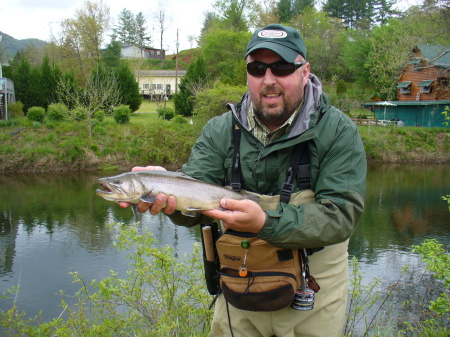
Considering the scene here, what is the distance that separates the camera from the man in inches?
93.5

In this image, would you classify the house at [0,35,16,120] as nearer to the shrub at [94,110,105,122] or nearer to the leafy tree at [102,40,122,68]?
the shrub at [94,110,105,122]

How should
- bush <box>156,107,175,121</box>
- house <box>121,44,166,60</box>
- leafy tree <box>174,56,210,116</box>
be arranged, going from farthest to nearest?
house <box>121,44,166,60</box>
leafy tree <box>174,56,210,116</box>
bush <box>156,107,175,121</box>

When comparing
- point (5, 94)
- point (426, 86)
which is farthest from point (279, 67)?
point (426, 86)

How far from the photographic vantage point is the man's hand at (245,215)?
7.43ft

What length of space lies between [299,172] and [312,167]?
83 mm

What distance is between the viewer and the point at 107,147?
27000mm

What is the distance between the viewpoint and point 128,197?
9.07 feet

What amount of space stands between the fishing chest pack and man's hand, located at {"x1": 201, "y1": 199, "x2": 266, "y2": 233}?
0.20 meters

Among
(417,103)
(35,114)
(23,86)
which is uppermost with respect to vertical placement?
(23,86)

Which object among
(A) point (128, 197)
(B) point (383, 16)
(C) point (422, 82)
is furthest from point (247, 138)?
(B) point (383, 16)

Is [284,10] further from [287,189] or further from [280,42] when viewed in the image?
[287,189]

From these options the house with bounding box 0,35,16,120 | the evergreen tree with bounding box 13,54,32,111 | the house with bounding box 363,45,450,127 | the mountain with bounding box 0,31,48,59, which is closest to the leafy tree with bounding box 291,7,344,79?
the house with bounding box 363,45,450,127

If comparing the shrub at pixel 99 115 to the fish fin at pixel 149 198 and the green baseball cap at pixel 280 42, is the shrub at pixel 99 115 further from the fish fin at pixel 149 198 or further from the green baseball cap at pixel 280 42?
the green baseball cap at pixel 280 42

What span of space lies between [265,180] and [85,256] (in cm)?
1029
